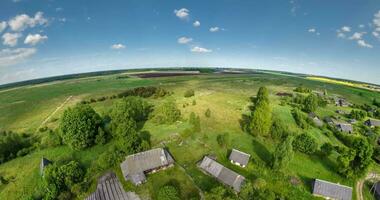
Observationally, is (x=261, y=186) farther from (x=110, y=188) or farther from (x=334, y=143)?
(x=334, y=143)

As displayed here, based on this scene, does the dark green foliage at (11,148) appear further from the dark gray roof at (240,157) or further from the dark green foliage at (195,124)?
the dark gray roof at (240,157)

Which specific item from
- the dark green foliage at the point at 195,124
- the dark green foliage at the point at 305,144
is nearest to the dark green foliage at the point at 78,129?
the dark green foliage at the point at 195,124

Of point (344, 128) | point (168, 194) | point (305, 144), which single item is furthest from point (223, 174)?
point (344, 128)

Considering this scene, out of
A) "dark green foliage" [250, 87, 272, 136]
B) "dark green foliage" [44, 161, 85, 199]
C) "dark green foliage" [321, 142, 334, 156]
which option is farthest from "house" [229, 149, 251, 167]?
"dark green foliage" [44, 161, 85, 199]

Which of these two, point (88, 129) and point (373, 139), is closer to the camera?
point (88, 129)

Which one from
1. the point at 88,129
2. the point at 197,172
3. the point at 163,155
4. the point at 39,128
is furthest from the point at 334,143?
the point at 39,128
